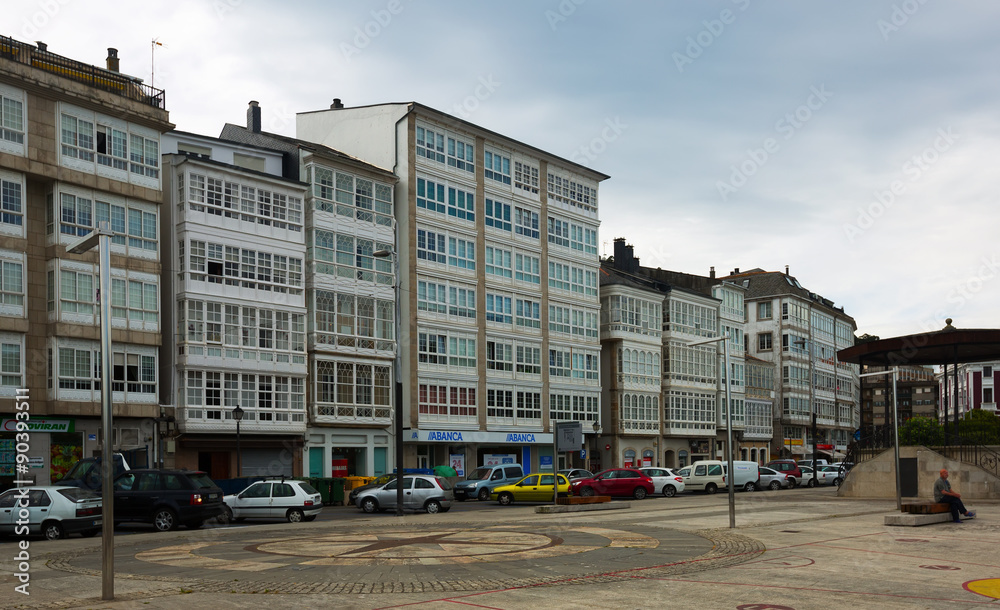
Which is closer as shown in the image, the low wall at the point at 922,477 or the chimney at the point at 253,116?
the low wall at the point at 922,477

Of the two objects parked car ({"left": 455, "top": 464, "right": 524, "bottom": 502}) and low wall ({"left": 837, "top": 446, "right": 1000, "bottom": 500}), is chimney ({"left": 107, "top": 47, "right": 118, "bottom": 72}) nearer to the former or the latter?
parked car ({"left": 455, "top": 464, "right": 524, "bottom": 502})

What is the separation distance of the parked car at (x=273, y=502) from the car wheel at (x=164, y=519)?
3.06 meters

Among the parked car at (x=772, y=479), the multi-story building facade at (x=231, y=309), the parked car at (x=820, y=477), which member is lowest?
the parked car at (x=820, y=477)

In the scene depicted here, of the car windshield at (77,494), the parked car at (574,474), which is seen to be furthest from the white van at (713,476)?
the car windshield at (77,494)

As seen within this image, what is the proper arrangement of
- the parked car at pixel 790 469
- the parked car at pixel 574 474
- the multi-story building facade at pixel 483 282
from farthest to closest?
1. the parked car at pixel 790 469
2. the multi-story building facade at pixel 483 282
3. the parked car at pixel 574 474

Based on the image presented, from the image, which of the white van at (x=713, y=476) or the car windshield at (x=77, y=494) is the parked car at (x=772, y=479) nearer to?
the white van at (x=713, y=476)

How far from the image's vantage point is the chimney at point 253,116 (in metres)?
55.2

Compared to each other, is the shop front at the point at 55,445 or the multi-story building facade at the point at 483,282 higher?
the multi-story building facade at the point at 483,282

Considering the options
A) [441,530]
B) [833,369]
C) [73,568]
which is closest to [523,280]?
[441,530]

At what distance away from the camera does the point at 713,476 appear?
5312 cm

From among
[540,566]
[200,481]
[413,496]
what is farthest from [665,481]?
[540,566]

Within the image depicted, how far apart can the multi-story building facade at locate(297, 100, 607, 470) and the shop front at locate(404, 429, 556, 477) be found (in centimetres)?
8

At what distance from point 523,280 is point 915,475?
1070 inches

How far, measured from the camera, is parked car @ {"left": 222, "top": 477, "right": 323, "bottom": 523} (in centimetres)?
3084
